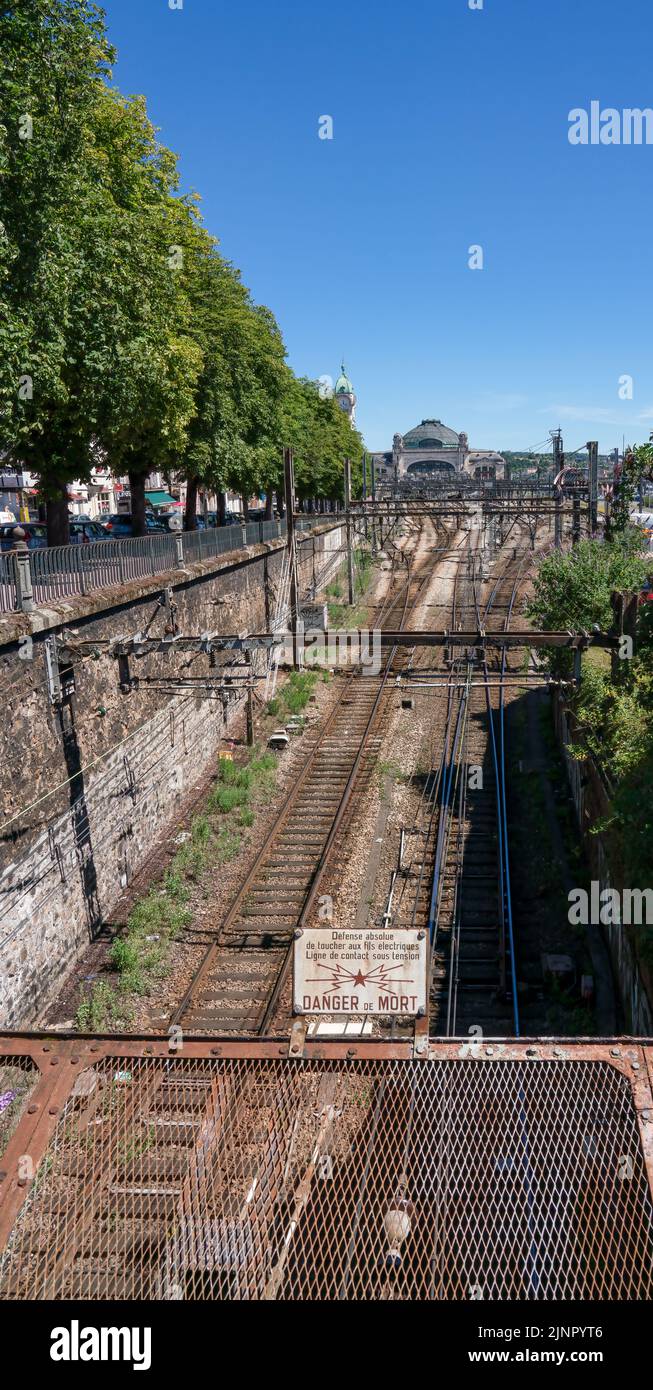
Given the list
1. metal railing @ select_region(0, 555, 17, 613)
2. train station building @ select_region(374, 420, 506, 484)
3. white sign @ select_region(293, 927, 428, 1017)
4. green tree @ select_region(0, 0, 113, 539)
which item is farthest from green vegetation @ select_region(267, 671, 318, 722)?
train station building @ select_region(374, 420, 506, 484)

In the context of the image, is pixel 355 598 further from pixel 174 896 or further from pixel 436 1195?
pixel 436 1195

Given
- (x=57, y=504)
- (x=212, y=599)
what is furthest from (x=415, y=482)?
(x=57, y=504)

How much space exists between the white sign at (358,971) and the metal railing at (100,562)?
7903mm

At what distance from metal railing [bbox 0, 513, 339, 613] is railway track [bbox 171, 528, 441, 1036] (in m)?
4.73

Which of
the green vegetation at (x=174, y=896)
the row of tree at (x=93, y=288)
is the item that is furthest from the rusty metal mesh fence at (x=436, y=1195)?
the row of tree at (x=93, y=288)

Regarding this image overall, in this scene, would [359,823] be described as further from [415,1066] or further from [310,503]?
[310,503]

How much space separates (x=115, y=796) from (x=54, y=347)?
662cm

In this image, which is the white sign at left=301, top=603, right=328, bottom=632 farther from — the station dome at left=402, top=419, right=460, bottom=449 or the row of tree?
the station dome at left=402, top=419, right=460, bottom=449

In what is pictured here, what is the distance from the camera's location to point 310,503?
202ft

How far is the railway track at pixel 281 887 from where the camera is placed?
11.6 meters

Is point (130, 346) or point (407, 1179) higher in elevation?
point (130, 346)

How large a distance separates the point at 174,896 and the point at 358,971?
10.3m

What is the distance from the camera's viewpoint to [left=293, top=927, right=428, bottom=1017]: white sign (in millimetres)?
4684
